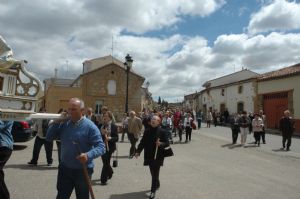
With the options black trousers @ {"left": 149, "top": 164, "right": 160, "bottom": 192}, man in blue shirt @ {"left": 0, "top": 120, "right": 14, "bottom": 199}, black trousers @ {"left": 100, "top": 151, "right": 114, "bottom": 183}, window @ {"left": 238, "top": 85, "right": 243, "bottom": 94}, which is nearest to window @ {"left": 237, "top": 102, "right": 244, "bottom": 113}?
window @ {"left": 238, "top": 85, "right": 243, "bottom": 94}

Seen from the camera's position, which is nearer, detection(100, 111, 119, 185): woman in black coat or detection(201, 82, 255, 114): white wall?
detection(100, 111, 119, 185): woman in black coat

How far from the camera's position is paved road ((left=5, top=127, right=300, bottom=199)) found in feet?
25.4

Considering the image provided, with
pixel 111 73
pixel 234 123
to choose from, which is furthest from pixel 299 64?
pixel 111 73

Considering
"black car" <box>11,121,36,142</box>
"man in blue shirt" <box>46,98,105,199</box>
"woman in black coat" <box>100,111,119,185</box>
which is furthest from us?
"black car" <box>11,121,36,142</box>

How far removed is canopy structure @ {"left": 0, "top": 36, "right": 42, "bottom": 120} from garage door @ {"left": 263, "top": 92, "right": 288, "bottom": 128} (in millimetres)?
28684

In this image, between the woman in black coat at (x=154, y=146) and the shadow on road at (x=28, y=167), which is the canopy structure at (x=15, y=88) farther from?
the shadow on road at (x=28, y=167)

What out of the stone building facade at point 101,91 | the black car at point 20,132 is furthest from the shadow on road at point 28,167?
the stone building facade at point 101,91

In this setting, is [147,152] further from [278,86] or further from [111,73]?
[111,73]

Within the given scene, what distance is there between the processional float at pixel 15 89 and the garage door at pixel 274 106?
94.1ft

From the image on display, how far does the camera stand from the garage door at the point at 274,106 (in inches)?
1244

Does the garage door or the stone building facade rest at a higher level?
the stone building facade

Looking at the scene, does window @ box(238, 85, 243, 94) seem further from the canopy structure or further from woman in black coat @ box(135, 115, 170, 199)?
the canopy structure

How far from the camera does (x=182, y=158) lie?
13531 mm

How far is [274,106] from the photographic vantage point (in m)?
33.1
